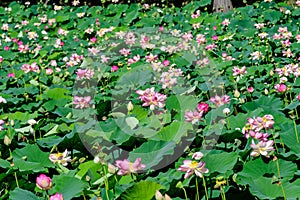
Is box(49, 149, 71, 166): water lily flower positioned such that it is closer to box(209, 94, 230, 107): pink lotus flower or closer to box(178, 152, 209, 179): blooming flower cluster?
box(178, 152, 209, 179): blooming flower cluster

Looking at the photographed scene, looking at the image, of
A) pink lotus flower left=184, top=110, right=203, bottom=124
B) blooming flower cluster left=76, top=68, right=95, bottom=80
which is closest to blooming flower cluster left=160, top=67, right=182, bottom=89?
blooming flower cluster left=76, top=68, right=95, bottom=80

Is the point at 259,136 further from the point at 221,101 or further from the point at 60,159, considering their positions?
the point at 60,159

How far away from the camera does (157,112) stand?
2.54 metres

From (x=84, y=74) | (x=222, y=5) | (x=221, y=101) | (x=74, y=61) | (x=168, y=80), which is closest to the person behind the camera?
(x=221, y=101)

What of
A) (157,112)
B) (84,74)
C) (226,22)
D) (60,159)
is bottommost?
(226,22)

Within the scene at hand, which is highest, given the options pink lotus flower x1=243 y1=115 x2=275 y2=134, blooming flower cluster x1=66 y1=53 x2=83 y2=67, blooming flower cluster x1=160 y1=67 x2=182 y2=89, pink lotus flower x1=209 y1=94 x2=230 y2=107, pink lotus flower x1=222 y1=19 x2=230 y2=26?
pink lotus flower x1=243 y1=115 x2=275 y2=134

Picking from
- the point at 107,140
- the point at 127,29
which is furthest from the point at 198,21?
the point at 107,140

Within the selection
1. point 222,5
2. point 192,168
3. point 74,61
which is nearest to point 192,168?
point 192,168

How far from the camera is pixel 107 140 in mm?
2188

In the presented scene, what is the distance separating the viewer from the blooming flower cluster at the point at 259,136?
1762mm

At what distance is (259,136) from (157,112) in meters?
0.78

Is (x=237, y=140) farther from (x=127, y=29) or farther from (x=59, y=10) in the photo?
(x=59, y=10)

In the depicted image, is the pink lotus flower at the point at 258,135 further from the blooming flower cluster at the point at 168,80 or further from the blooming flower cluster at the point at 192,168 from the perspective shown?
the blooming flower cluster at the point at 168,80

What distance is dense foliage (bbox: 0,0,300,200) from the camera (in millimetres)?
1735
